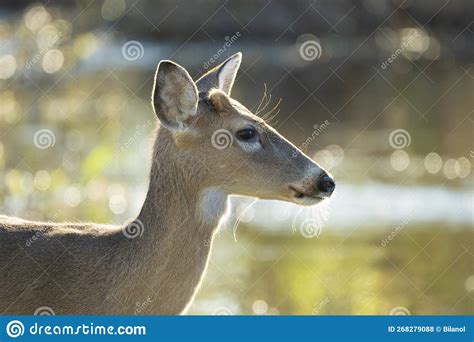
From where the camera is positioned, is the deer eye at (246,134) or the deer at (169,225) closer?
the deer at (169,225)

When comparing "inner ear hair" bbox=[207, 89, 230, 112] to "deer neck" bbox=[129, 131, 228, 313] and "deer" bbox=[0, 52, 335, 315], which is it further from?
"deer neck" bbox=[129, 131, 228, 313]

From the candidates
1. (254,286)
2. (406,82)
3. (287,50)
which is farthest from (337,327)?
(287,50)

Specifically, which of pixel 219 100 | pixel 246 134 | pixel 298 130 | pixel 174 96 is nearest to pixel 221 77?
pixel 219 100

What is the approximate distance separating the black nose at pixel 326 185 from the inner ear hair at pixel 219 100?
0.89m

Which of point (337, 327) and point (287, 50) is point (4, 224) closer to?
point (337, 327)

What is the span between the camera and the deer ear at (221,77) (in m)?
9.26

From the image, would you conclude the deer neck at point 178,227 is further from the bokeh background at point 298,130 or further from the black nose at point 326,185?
the bokeh background at point 298,130

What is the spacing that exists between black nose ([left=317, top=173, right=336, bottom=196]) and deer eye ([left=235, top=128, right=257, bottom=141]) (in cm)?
61

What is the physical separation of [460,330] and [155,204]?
8.23 feet

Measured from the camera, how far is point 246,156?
338 inches

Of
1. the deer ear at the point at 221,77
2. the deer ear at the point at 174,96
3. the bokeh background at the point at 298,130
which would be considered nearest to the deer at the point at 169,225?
the deer ear at the point at 174,96

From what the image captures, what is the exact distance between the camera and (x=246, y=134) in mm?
8602

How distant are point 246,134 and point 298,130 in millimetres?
14732

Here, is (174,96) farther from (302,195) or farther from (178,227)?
(302,195)
